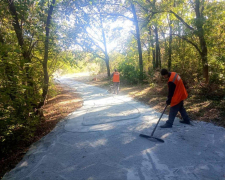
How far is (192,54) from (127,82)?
293 inches

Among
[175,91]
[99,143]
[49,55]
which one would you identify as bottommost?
[99,143]

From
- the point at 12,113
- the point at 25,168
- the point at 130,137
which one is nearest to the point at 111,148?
the point at 130,137

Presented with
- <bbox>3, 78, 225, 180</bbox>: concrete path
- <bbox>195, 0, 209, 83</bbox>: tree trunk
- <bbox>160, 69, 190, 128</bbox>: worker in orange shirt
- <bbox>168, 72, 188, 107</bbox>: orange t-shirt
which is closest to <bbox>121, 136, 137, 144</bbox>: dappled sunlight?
<bbox>3, 78, 225, 180</bbox>: concrete path

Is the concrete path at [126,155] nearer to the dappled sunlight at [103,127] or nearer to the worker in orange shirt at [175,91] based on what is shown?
the dappled sunlight at [103,127]

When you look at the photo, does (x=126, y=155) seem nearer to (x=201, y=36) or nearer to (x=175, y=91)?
(x=175, y=91)

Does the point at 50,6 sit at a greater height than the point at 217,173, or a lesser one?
greater

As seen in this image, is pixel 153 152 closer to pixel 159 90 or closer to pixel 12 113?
pixel 12 113

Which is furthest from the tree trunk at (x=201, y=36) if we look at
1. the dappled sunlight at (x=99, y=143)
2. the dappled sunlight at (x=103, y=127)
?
the dappled sunlight at (x=99, y=143)

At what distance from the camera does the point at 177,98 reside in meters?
4.57

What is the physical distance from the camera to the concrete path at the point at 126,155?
9.35ft

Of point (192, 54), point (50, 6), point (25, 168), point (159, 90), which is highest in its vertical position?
point (50, 6)

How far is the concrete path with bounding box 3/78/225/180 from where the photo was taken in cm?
285

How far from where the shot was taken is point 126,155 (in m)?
3.42

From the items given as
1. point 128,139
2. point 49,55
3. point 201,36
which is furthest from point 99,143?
point 201,36
